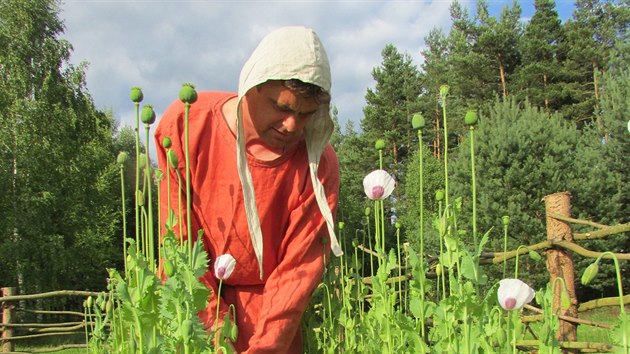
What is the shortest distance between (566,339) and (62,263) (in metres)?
12.6

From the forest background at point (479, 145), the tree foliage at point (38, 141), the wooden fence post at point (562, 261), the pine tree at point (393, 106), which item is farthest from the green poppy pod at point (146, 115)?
the pine tree at point (393, 106)

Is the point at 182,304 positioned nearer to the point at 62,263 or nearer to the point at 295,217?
the point at 295,217

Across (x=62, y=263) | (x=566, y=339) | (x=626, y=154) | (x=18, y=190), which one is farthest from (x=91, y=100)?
(x=566, y=339)

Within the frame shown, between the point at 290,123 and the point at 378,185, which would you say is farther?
the point at 290,123

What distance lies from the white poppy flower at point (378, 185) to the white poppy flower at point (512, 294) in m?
0.34

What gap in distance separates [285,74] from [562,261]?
5.40ft

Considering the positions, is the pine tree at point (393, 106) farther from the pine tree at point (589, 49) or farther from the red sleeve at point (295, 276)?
the red sleeve at point (295, 276)

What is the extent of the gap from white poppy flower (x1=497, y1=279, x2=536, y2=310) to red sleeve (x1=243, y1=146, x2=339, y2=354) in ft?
2.09

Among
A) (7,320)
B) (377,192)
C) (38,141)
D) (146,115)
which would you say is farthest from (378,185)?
(38,141)

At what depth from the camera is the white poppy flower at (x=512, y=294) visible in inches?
32.5

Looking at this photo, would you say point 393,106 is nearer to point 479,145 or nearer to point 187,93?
point 479,145

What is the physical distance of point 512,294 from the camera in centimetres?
83

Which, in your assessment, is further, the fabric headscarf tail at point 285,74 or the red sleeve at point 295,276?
the red sleeve at point 295,276

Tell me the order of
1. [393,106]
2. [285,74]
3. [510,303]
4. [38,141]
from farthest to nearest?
1. [393,106]
2. [38,141]
3. [285,74]
4. [510,303]
